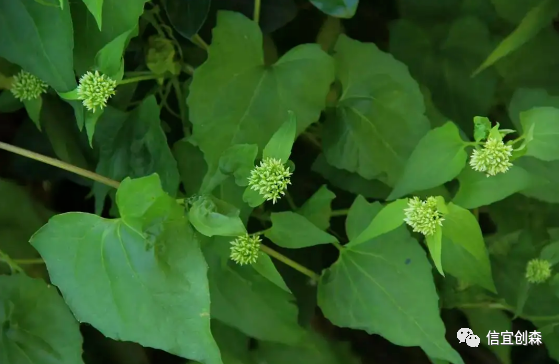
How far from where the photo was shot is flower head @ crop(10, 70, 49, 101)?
496 mm

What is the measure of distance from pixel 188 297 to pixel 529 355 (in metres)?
0.52

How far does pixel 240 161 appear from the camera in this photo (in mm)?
411

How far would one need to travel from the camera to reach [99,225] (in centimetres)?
42

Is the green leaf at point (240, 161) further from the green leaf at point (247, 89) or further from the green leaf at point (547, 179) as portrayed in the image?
the green leaf at point (547, 179)

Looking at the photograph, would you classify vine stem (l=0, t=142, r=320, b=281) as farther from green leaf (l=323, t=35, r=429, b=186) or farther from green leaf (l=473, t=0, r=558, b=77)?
green leaf (l=473, t=0, r=558, b=77)

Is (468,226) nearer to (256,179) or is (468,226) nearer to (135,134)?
(256,179)

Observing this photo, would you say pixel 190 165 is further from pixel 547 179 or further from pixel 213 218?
pixel 547 179

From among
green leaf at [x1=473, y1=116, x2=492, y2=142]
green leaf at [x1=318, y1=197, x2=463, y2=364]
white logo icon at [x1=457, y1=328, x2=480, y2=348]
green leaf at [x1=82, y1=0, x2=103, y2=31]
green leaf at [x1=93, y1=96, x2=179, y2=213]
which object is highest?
green leaf at [x1=82, y1=0, x2=103, y2=31]

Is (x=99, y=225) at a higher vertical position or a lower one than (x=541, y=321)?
higher

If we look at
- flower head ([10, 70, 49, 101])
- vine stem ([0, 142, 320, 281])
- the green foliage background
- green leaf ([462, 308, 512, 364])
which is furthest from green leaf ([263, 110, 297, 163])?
green leaf ([462, 308, 512, 364])

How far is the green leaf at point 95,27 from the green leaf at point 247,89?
81mm

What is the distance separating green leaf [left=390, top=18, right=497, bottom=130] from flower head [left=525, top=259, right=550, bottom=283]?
163 mm

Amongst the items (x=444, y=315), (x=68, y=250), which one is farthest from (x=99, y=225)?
(x=444, y=315)

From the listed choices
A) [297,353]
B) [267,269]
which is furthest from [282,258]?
[297,353]
